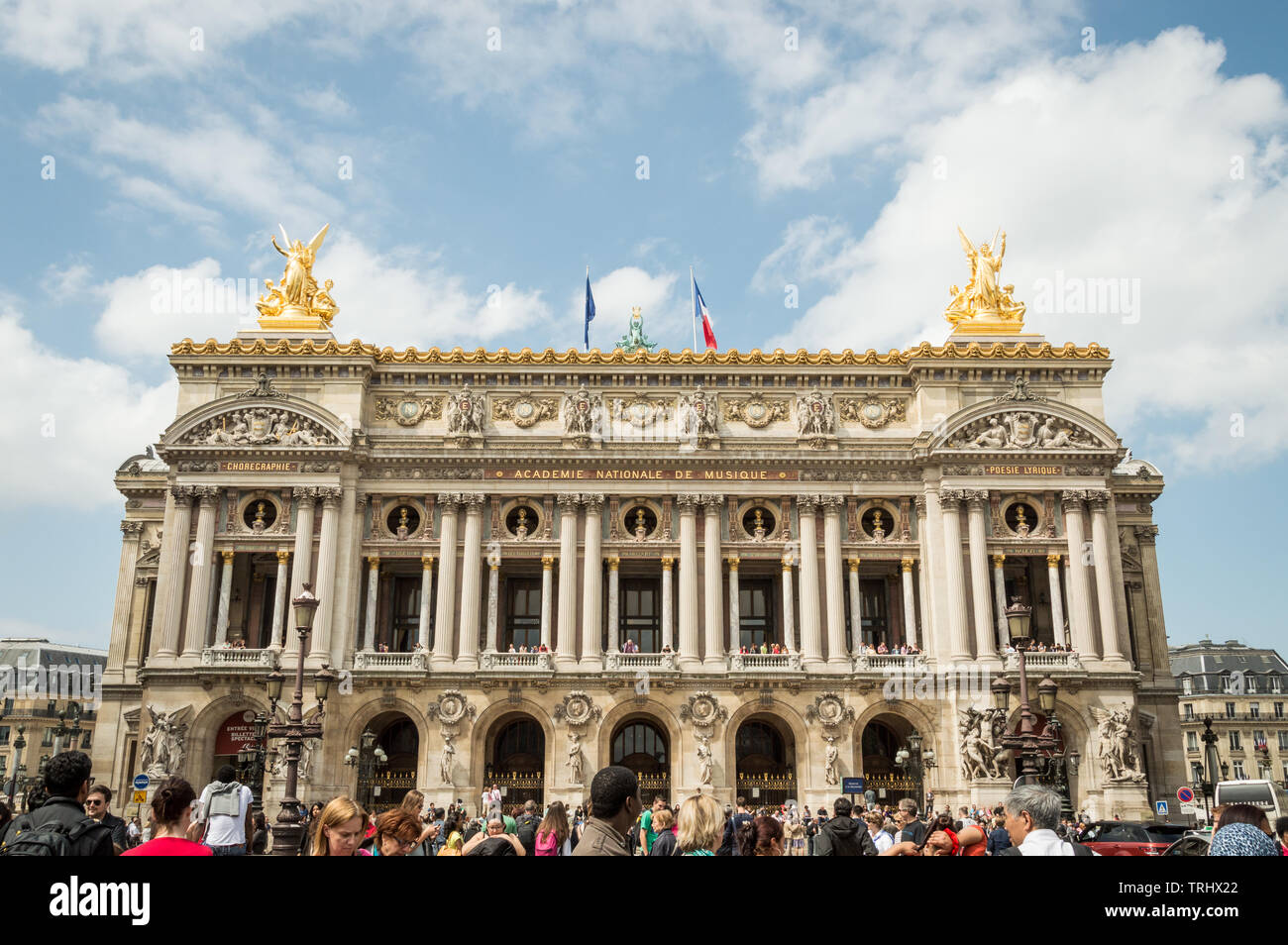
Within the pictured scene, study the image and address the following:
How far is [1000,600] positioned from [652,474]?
51.1 feet

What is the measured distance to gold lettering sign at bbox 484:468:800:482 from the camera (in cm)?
4759

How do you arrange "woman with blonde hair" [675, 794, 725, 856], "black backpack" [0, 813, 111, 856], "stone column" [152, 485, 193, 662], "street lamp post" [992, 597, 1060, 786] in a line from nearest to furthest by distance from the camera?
"black backpack" [0, 813, 111, 856] < "woman with blonde hair" [675, 794, 725, 856] < "street lamp post" [992, 597, 1060, 786] < "stone column" [152, 485, 193, 662]

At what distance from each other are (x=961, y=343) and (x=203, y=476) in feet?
111

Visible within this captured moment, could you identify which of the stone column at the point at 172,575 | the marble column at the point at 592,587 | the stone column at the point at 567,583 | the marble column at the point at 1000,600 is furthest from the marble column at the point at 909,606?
the stone column at the point at 172,575

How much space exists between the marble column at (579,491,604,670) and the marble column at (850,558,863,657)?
1056 cm

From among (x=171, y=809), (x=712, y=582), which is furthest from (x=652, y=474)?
(x=171, y=809)

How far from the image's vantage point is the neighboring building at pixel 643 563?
4441 cm

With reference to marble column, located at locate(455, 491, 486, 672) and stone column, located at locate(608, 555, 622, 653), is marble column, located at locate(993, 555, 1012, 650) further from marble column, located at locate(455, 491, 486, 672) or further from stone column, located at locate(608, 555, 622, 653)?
marble column, located at locate(455, 491, 486, 672)

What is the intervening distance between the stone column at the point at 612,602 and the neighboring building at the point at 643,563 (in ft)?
0.44

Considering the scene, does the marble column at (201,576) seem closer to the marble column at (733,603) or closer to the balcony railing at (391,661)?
the balcony railing at (391,661)

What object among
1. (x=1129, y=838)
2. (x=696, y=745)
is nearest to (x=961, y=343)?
(x=696, y=745)

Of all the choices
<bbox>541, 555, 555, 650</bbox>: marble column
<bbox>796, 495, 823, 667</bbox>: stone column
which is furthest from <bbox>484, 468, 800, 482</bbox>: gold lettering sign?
<bbox>541, 555, 555, 650</bbox>: marble column

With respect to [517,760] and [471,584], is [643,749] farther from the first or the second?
[471,584]

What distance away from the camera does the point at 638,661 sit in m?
45.4
